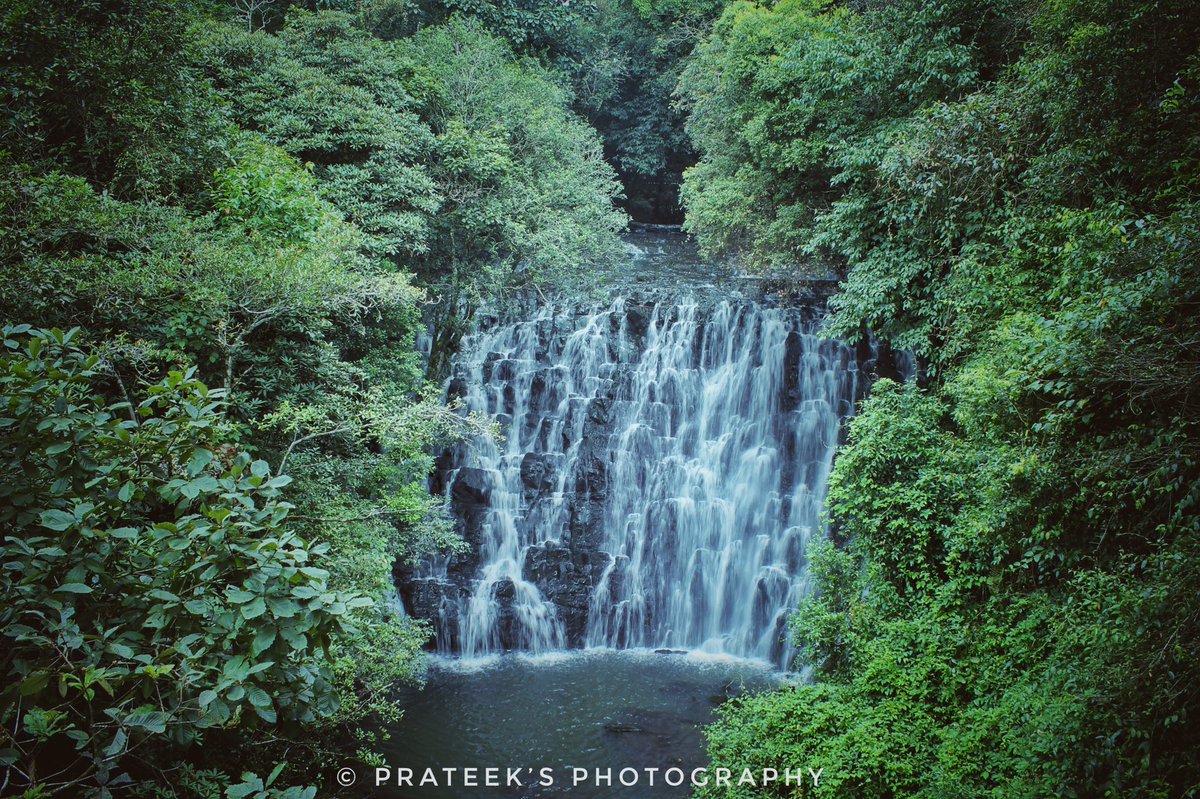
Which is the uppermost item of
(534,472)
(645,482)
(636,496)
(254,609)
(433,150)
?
(433,150)

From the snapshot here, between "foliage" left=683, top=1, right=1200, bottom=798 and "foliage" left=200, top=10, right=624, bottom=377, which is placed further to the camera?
"foliage" left=200, top=10, right=624, bottom=377

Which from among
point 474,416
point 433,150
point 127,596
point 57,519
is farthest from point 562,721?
point 433,150

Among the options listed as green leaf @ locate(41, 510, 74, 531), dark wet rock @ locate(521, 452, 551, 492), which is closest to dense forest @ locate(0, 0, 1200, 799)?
green leaf @ locate(41, 510, 74, 531)

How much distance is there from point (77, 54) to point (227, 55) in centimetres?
541

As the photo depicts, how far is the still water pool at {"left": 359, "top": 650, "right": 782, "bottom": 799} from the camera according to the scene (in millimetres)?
10102

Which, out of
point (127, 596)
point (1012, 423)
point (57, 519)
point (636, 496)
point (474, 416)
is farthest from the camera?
point (636, 496)

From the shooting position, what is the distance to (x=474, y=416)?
10930mm

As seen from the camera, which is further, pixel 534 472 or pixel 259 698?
pixel 534 472

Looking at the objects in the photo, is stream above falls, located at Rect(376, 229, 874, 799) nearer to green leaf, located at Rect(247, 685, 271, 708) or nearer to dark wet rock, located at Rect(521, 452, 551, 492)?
dark wet rock, located at Rect(521, 452, 551, 492)

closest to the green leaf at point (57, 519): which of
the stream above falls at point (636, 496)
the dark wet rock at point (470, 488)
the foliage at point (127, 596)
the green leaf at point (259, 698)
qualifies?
the foliage at point (127, 596)

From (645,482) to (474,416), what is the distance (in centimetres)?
563

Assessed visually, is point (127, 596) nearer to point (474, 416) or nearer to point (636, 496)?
point (474, 416)

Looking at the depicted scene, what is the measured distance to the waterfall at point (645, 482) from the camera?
14.4 metres

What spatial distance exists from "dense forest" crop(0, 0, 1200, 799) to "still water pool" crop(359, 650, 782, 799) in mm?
1162
